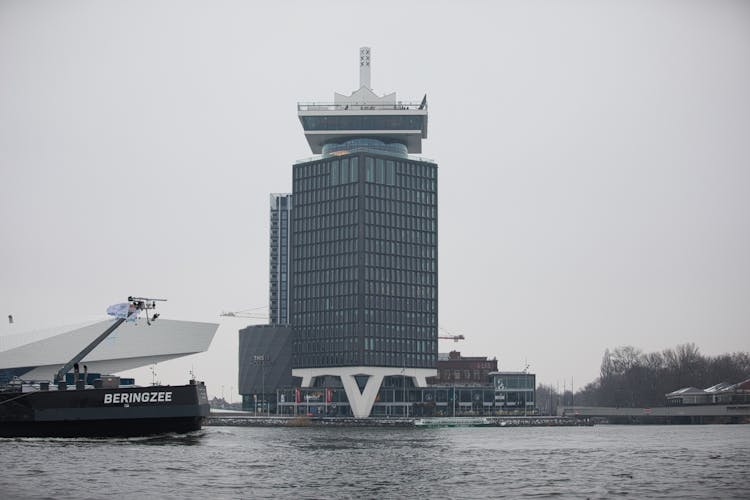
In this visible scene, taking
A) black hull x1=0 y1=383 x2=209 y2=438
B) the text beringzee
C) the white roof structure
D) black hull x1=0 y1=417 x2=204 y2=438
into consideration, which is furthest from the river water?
the white roof structure

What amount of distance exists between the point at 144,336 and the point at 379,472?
10563cm

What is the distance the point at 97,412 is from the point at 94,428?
1595 millimetres

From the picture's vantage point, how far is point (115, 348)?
166000 mm

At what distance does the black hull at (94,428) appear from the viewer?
95.8 meters

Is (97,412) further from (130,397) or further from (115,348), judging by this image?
(115,348)

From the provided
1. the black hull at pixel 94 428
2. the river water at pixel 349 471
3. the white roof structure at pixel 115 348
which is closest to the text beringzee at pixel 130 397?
the black hull at pixel 94 428

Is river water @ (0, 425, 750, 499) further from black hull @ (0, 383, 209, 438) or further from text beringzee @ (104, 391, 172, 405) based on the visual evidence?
text beringzee @ (104, 391, 172, 405)

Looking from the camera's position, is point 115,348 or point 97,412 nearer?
point 97,412

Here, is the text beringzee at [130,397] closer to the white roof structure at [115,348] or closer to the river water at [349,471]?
the river water at [349,471]

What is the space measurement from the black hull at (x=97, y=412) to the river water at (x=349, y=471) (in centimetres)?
124

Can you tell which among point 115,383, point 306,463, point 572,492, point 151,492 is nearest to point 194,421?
point 115,383

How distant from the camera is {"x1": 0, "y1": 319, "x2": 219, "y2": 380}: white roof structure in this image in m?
154

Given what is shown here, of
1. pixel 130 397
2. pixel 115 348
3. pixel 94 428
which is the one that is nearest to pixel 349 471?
pixel 130 397

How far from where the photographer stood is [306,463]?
7788cm
